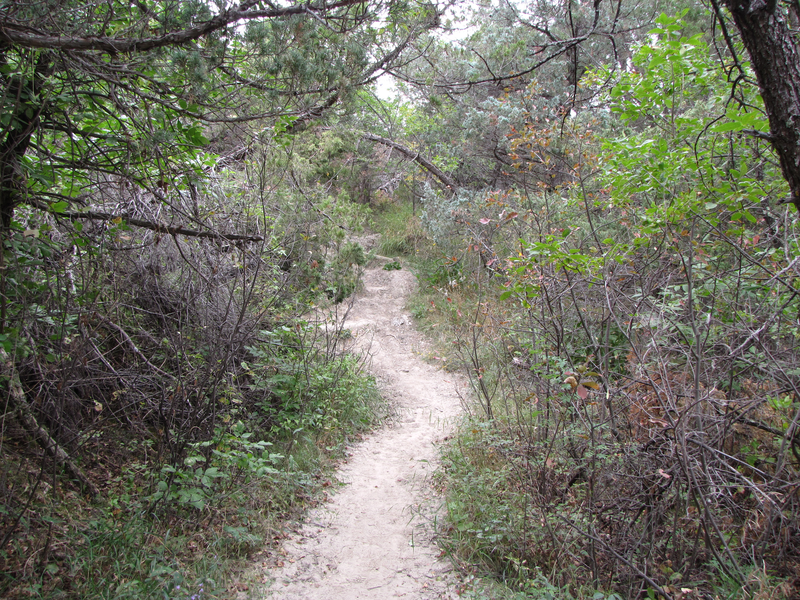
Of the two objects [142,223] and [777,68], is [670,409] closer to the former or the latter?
[777,68]

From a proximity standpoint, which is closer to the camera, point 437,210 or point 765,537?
point 765,537

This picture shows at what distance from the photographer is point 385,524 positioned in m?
4.07

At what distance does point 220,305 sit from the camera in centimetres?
499

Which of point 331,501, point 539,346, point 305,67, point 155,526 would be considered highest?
point 305,67

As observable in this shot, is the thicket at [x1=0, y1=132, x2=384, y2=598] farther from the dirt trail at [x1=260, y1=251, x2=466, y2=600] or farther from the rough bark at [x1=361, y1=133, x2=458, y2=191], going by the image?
the rough bark at [x1=361, y1=133, x2=458, y2=191]

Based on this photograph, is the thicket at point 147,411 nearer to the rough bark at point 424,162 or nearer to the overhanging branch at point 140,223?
the overhanging branch at point 140,223

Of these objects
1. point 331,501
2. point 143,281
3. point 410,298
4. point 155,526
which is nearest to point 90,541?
point 155,526

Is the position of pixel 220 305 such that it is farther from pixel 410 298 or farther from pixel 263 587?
pixel 410 298

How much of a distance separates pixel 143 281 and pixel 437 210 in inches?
310

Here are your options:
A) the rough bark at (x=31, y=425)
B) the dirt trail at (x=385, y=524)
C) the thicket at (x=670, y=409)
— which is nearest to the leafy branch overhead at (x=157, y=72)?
the rough bark at (x=31, y=425)

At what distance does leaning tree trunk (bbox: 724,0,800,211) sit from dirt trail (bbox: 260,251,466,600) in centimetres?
309

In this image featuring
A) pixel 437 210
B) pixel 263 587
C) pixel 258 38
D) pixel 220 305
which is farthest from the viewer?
pixel 437 210

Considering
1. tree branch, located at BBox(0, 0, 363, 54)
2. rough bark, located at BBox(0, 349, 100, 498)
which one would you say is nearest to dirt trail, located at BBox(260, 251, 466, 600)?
rough bark, located at BBox(0, 349, 100, 498)

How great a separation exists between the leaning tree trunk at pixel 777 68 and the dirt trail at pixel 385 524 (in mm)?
3094
